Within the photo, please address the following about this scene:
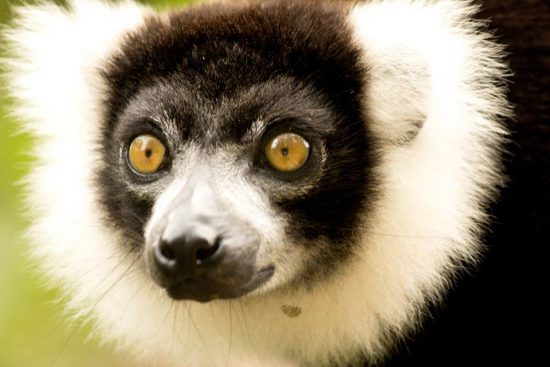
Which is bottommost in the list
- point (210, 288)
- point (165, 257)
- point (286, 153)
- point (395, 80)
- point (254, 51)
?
point (210, 288)

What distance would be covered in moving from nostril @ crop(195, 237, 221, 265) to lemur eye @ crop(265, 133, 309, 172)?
18.3 inches

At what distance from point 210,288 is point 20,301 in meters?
1.88

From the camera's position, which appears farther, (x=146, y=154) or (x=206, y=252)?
(x=146, y=154)

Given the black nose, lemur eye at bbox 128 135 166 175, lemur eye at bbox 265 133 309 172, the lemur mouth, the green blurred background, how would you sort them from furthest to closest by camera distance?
1. the green blurred background
2. lemur eye at bbox 128 135 166 175
3. lemur eye at bbox 265 133 309 172
4. the lemur mouth
5. the black nose

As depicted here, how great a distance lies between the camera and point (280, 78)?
11.1 feet

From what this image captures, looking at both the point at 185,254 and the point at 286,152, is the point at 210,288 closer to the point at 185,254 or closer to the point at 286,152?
the point at 185,254

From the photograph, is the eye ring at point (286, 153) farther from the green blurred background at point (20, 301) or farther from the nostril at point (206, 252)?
the green blurred background at point (20, 301)

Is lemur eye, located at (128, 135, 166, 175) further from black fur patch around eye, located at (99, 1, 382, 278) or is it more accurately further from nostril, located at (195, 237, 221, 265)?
nostril, located at (195, 237, 221, 265)

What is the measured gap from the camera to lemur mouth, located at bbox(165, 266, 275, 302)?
304 centimetres

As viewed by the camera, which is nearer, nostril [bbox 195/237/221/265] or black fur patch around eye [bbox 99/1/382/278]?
nostril [bbox 195/237/221/265]

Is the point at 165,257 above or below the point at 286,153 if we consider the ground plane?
below

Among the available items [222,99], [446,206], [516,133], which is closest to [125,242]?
[222,99]

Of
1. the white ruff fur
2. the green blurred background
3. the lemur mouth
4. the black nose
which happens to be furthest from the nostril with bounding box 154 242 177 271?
the green blurred background

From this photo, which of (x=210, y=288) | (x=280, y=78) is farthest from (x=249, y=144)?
(x=210, y=288)
